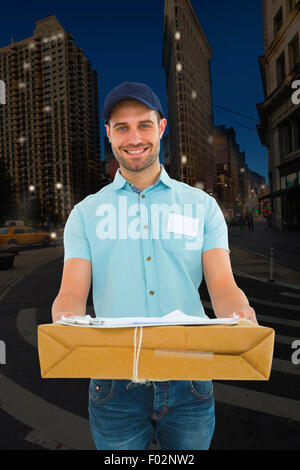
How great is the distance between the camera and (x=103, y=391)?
1589 mm

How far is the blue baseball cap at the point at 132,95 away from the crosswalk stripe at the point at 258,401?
3522 mm

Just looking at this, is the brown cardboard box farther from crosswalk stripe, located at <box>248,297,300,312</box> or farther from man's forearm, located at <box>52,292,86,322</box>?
crosswalk stripe, located at <box>248,297,300,312</box>

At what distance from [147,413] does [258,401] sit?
2932 millimetres

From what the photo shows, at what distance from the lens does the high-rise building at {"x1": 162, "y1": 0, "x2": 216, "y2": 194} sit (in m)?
129

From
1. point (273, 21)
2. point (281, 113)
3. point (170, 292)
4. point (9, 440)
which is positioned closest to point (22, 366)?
point (9, 440)

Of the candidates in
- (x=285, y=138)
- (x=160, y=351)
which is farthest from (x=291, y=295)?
(x=285, y=138)

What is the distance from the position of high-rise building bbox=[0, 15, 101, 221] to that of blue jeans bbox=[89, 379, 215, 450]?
110291 mm

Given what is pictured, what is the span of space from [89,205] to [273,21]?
4220 centimetres

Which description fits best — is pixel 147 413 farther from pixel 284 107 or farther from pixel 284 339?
pixel 284 107

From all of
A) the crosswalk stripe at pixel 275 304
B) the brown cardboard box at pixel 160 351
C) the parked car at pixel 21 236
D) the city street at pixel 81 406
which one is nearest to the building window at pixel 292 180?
the parked car at pixel 21 236

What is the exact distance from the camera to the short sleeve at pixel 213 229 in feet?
5.53

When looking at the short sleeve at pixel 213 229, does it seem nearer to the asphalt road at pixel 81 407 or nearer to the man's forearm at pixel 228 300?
the man's forearm at pixel 228 300
